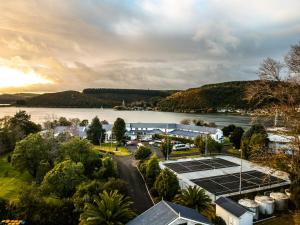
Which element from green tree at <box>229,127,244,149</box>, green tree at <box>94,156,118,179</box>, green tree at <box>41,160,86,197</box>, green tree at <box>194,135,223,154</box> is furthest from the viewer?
green tree at <box>229,127,244,149</box>

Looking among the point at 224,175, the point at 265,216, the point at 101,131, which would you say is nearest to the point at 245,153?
the point at 224,175

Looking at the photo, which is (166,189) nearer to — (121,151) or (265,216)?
(265,216)

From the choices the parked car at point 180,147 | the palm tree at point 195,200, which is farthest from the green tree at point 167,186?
the parked car at point 180,147

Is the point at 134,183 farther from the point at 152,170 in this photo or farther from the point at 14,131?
the point at 14,131

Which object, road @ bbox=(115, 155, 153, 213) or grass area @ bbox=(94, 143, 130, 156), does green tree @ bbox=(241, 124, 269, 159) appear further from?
grass area @ bbox=(94, 143, 130, 156)

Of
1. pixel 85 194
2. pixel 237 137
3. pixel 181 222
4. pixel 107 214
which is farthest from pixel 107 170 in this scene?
pixel 237 137

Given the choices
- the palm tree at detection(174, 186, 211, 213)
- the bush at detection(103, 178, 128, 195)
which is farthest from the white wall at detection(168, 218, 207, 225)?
the bush at detection(103, 178, 128, 195)
